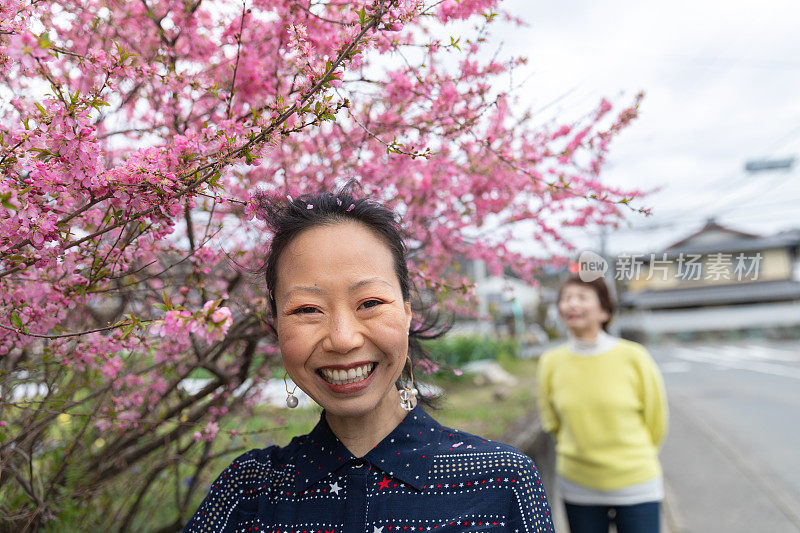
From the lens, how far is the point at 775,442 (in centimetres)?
768

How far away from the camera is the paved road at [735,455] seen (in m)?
5.05

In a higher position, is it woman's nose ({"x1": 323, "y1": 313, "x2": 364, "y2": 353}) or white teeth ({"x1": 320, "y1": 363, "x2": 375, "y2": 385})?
woman's nose ({"x1": 323, "y1": 313, "x2": 364, "y2": 353})

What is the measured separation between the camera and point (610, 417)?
322 cm

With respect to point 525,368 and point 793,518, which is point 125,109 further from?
point 525,368

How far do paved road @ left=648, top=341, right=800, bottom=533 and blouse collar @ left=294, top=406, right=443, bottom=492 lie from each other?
4.22 metres

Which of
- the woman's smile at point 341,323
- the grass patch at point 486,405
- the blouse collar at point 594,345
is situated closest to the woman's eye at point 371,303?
the woman's smile at point 341,323

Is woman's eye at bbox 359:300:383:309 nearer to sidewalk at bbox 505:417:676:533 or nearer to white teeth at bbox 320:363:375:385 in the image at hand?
white teeth at bbox 320:363:375:385

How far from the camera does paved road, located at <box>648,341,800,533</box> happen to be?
16.6 ft

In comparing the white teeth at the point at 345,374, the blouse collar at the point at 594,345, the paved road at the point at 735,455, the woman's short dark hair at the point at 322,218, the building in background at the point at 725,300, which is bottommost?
the paved road at the point at 735,455

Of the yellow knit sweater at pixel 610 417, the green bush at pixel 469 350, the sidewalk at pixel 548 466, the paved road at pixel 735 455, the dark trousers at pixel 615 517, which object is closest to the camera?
the dark trousers at pixel 615 517

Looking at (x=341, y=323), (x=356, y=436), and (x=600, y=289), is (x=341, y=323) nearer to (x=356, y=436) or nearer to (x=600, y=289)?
(x=356, y=436)

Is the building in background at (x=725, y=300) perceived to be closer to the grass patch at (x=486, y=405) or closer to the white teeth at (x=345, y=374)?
the grass patch at (x=486, y=405)

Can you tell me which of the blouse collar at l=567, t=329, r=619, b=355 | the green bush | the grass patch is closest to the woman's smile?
the blouse collar at l=567, t=329, r=619, b=355

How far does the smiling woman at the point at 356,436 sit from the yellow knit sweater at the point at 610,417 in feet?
6.37
